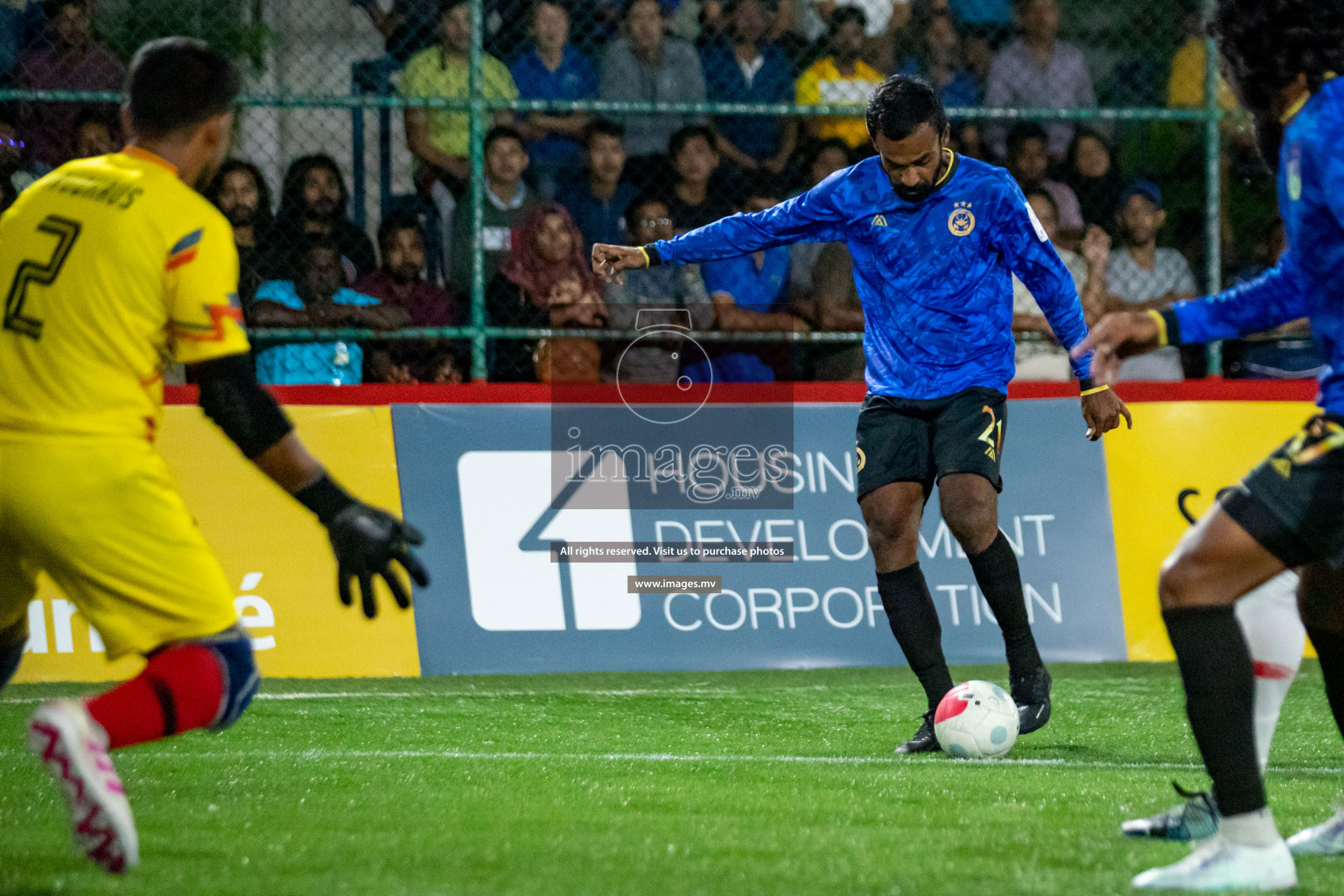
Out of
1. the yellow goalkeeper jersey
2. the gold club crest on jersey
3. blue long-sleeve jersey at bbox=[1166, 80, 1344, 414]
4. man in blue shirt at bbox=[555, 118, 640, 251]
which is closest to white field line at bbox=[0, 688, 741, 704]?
the gold club crest on jersey

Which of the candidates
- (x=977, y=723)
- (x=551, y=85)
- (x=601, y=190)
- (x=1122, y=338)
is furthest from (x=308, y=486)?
(x=551, y=85)

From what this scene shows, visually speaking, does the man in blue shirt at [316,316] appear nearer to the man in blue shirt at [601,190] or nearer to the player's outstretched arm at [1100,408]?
the man in blue shirt at [601,190]

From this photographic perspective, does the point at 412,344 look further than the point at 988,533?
Yes

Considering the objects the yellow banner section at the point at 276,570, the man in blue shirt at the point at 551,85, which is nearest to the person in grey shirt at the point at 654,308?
the man in blue shirt at the point at 551,85

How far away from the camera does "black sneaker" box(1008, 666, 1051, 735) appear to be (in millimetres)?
5586

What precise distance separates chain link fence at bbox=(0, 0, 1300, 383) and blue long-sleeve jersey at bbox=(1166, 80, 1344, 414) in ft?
15.8

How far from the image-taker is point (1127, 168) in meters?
9.76

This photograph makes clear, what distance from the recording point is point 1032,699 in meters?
5.60

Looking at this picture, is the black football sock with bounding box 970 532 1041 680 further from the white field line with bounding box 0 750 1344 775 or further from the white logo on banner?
the white logo on banner

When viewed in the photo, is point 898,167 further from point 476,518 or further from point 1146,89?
point 1146,89

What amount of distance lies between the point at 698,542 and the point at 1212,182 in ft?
12.3

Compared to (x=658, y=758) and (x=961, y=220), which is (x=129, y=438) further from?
(x=961, y=220)

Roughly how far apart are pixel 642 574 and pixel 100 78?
13.1 ft

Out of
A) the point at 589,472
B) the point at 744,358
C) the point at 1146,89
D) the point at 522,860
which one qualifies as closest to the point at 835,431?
the point at 744,358
